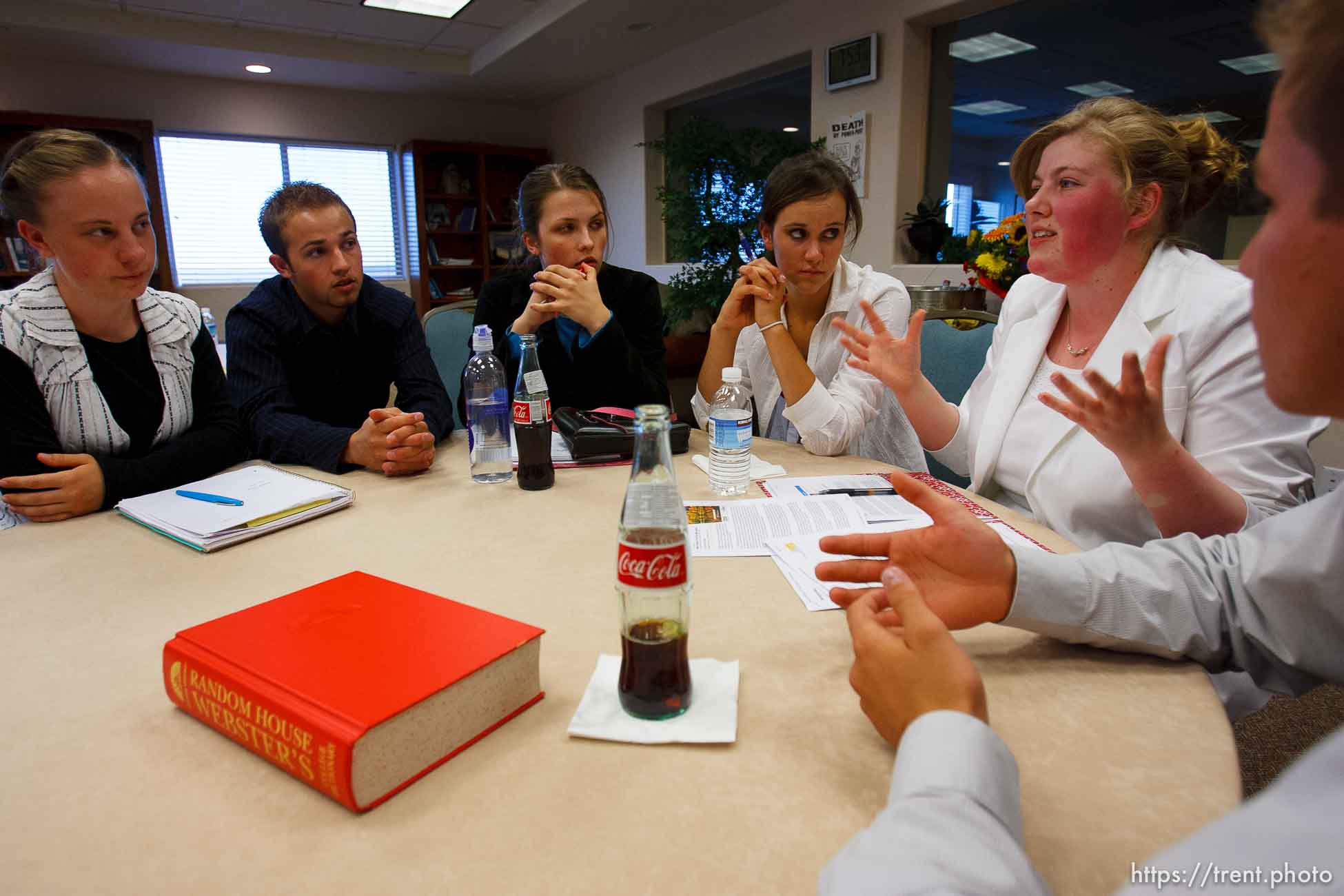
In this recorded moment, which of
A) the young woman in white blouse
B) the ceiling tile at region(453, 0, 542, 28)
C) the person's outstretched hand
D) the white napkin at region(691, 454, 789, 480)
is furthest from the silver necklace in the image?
the ceiling tile at region(453, 0, 542, 28)

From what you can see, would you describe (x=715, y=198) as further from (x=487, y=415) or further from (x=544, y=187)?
(x=487, y=415)

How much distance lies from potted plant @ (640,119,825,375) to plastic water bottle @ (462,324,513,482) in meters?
2.33

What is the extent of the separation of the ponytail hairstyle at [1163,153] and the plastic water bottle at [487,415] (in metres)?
1.17

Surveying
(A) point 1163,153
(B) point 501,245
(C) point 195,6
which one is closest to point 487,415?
(A) point 1163,153

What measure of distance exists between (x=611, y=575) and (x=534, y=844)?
47 centimetres

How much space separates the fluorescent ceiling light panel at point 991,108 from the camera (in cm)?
464

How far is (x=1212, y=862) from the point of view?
0.34m

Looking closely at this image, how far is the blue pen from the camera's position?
1.22m

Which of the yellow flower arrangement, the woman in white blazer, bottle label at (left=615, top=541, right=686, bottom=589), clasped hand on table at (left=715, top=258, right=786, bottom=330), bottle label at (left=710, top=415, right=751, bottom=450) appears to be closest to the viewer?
bottle label at (left=615, top=541, right=686, bottom=589)

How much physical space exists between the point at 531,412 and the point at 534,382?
0.08 metres

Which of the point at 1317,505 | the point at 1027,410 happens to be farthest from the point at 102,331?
the point at 1317,505

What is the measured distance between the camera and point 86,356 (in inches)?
55.1

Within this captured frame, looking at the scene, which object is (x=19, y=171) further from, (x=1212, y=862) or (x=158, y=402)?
(x=1212, y=862)

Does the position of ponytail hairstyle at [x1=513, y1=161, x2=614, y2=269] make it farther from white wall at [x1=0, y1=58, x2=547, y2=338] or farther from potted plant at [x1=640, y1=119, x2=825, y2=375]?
white wall at [x1=0, y1=58, x2=547, y2=338]
